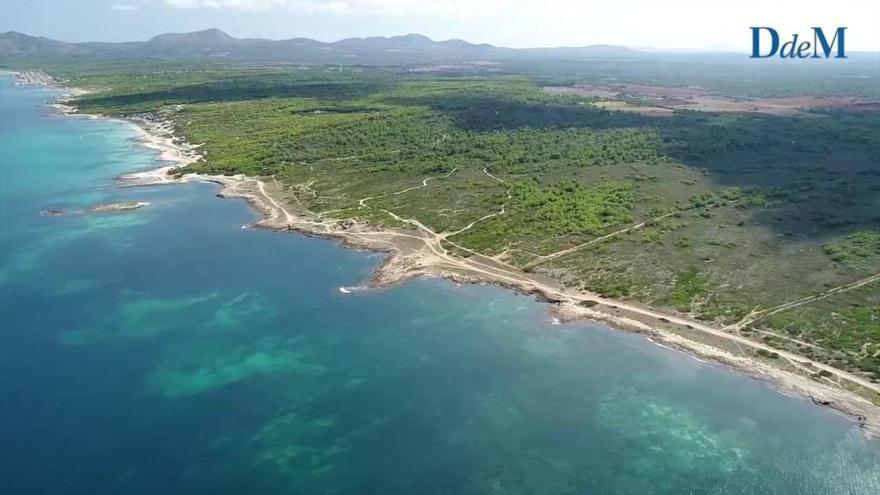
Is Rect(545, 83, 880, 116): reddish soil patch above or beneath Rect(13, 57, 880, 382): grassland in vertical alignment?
above

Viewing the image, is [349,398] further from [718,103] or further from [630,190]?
[718,103]

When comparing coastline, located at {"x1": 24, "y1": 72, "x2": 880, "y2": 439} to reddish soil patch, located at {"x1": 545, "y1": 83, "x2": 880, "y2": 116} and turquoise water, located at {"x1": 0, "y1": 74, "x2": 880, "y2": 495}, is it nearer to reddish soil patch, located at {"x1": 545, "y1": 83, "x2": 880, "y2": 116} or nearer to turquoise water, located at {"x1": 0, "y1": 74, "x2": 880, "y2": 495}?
turquoise water, located at {"x1": 0, "y1": 74, "x2": 880, "y2": 495}

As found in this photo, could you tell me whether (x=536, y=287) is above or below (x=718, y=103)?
below

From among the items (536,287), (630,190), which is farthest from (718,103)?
(536,287)

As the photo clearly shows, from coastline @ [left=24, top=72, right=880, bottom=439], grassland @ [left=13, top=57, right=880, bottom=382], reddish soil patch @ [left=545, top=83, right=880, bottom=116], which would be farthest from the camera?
reddish soil patch @ [left=545, top=83, right=880, bottom=116]

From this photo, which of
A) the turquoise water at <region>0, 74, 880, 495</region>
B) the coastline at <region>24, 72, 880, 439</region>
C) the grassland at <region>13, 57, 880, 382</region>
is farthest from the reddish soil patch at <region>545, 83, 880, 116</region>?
the turquoise water at <region>0, 74, 880, 495</region>

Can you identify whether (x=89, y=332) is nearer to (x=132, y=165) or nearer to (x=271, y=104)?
(x=132, y=165)
